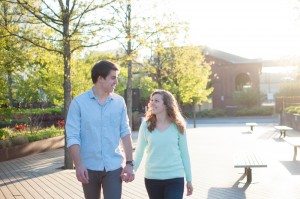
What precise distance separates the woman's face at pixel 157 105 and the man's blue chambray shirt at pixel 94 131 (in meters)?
0.70

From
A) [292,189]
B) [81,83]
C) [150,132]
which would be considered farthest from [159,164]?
[81,83]

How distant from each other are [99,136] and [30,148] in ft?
41.8

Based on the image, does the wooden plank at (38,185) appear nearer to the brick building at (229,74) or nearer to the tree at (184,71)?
the tree at (184,71)

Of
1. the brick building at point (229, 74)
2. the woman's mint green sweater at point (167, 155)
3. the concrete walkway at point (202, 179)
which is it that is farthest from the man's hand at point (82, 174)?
the brick building at point (229, 74)

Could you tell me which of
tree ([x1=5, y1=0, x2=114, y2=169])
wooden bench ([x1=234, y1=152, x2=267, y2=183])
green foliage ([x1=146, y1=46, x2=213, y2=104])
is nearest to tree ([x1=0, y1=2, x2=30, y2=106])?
tree ([x1=5, y1=0, x2=114, y2=169])

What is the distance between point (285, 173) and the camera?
1056cm

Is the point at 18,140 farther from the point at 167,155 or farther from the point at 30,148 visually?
the point at 167,155

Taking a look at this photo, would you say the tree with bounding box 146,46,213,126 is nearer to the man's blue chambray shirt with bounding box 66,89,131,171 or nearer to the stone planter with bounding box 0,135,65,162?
the stone planter with bounding box 0,135,65,162

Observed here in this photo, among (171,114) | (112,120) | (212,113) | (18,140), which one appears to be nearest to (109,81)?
(112,120)

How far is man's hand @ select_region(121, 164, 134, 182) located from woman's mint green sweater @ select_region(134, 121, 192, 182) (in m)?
0.53

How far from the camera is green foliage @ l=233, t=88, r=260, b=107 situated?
50.6 meters

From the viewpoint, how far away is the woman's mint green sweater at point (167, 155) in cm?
443

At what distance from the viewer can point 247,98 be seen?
5062 cm

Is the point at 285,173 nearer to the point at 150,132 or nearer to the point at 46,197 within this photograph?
the point at 46,197
